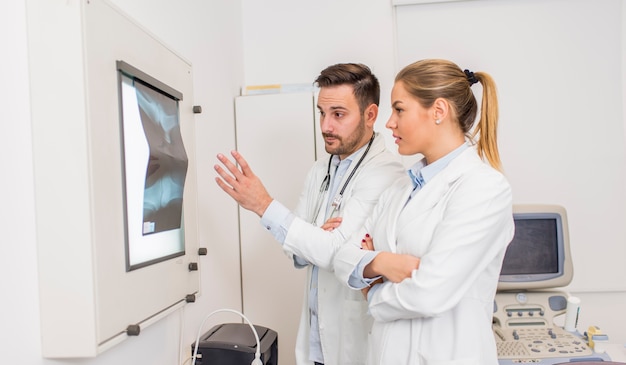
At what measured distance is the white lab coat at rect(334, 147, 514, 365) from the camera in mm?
1133

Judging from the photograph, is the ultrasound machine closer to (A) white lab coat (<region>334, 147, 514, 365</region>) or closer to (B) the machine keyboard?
(B) the machine keyboard

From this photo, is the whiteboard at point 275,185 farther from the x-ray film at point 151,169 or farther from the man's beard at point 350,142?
the x-ray film at point 151,169

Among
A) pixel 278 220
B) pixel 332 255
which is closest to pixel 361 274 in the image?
pixel 332 255

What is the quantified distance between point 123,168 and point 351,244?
0.66 m

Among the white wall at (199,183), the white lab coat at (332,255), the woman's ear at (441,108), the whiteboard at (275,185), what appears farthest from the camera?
the whiteboard at (275,185)

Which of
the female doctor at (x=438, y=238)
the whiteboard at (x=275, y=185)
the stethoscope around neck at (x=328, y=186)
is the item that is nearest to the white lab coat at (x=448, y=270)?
the female doctor at (x=438, y=238)

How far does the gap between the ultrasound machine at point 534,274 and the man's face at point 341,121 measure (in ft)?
2.12

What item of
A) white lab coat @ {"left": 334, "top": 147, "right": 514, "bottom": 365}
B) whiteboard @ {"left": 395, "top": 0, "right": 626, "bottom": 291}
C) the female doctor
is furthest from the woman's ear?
whiteboard @ {"left": 395, "top": 0, "right": 626, "bottom": 291}

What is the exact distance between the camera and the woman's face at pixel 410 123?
51.6 inches

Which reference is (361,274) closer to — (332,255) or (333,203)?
(332,255)

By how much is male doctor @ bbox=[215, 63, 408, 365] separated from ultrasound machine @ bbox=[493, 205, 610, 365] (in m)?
0.51

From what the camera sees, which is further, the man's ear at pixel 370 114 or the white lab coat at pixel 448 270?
the man's ear at pixel 370 114

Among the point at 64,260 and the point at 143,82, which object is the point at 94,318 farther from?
the point at 143,82

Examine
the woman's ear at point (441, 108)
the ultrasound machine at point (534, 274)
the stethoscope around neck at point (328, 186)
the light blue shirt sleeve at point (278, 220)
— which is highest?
the woman's ear at point (441, 108)
